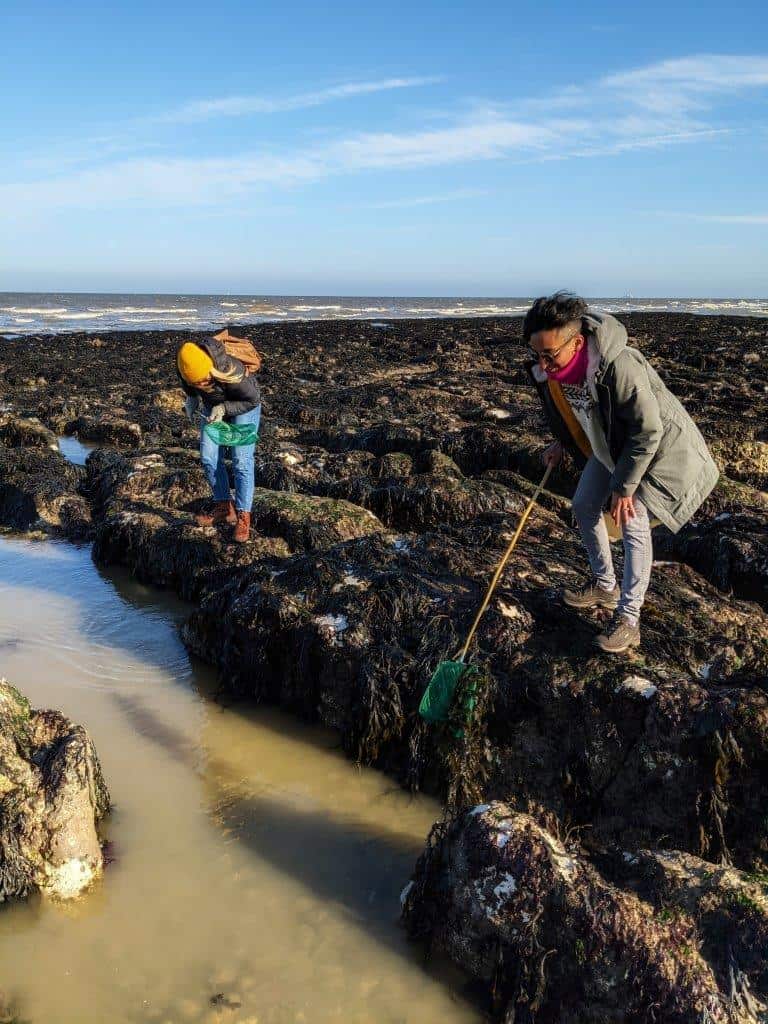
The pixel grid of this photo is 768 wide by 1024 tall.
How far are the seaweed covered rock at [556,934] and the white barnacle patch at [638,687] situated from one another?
2.97 ft

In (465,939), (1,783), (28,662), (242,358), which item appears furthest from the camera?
(242,358)

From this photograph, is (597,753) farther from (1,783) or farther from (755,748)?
(1,783)

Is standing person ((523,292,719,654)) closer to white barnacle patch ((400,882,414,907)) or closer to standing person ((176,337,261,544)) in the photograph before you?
white barnacle patch ((400,882,414,907))

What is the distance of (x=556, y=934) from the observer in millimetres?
2430

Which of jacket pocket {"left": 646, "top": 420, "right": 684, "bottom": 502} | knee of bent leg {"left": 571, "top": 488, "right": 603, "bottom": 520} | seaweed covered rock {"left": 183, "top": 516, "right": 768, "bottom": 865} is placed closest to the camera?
seaweed covered rock {"left": 183, "top": 516, "right": 768, "bottom": 865}

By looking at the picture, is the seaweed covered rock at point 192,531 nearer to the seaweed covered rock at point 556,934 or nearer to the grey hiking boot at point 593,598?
the grey hiking boot at point 593,598

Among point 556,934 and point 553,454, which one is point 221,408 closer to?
point 553,454

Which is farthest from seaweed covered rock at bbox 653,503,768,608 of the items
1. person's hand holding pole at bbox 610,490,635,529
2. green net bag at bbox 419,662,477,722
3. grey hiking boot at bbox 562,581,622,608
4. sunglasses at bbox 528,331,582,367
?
sunglasses at bbox 528,331,582,367

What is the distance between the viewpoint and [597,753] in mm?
3428

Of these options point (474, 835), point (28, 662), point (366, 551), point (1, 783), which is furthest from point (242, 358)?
point (474, 835)

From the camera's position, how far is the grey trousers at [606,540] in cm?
359

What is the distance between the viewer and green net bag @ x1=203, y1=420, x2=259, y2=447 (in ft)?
19.3

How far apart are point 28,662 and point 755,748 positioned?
4205mm

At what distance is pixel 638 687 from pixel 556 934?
1.29 m
